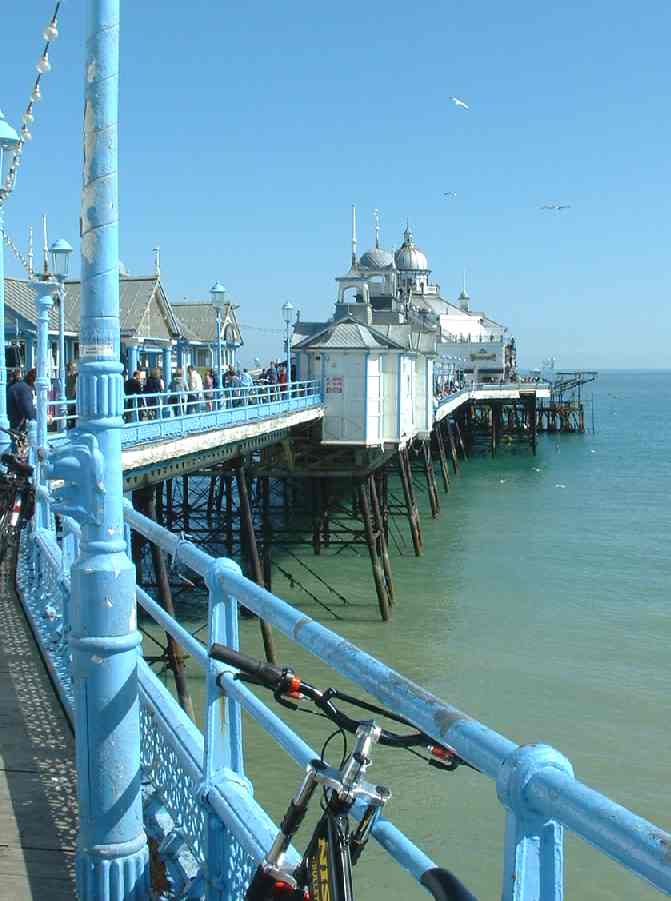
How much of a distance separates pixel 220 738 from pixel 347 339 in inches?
805

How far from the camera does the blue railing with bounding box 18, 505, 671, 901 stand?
1.54 meters

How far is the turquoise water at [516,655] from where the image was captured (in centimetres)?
1017

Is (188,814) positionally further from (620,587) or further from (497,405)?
(497,405)

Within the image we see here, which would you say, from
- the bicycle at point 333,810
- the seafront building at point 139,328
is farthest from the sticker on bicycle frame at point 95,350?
the seafront building at point 139,328

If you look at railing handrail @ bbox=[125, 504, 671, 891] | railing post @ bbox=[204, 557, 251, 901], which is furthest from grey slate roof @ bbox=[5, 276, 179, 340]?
railing handrail @ bbox=[125, 504, 671, 891]

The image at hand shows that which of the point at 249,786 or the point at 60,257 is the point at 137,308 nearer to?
the point at 60,257

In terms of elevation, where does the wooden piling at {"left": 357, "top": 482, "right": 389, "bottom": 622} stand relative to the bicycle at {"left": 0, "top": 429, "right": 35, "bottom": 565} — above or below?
below

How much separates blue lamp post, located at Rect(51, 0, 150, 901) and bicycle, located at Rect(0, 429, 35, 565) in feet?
17.5

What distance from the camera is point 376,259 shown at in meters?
63.0

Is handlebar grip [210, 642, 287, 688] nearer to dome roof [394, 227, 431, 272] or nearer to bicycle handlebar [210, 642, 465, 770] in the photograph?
bicycle handlebar [210, 642, 465, 770]

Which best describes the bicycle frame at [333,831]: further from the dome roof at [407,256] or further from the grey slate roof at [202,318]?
the dome roof at [407,256]

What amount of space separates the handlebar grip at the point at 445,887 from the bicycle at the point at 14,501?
723cm

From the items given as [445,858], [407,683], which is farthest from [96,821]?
[445,858]

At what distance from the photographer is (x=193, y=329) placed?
42.1 metres
